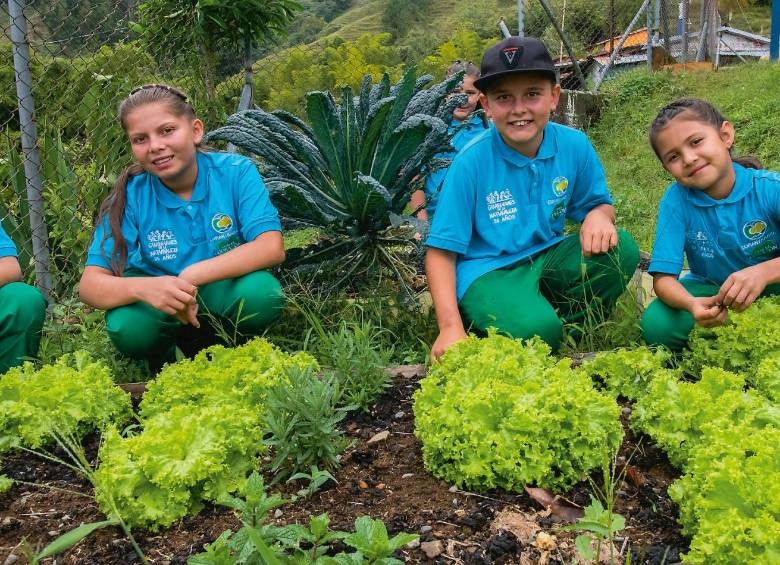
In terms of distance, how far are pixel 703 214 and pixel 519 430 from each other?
155 centimetres

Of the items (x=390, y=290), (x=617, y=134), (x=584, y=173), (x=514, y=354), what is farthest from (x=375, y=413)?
(x=617, y=134)

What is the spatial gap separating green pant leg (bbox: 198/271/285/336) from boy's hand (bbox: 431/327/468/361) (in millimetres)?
840

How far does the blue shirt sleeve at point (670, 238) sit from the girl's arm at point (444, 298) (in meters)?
0.85

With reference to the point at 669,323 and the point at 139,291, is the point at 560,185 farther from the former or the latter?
the point at 139,291

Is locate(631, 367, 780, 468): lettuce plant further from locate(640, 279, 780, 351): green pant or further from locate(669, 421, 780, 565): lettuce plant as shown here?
locate(640, 279, 780, 351): green pant

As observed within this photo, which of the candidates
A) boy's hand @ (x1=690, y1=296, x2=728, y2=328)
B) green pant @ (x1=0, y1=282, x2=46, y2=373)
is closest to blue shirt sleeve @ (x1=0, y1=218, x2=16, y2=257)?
green pant @ (x1=0, y1=282, x2=46, y2=373)

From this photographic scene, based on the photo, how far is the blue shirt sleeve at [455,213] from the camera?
3064 mm

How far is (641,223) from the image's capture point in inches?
225

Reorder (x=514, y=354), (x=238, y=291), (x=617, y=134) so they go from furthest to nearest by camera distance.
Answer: (x=617, y=134)
(x=238, y=291)
(x=514, y=354)

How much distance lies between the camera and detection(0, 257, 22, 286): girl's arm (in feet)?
10.2

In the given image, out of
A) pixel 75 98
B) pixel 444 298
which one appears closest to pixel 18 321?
pixel 444 298

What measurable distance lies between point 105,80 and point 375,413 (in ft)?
12.8

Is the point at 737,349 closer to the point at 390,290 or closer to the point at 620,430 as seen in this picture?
the point at 620,430

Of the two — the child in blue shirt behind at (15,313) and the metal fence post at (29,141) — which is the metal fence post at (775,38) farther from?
the child in blue shirt behind at (15,313)
